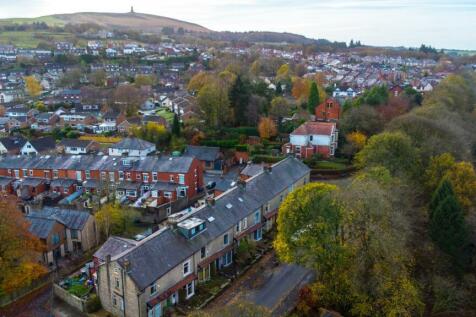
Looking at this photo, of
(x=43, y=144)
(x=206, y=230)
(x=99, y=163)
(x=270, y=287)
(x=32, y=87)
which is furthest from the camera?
(x=32, y=87)

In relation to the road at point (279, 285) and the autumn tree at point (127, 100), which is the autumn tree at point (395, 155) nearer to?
the road at point (279, 285)

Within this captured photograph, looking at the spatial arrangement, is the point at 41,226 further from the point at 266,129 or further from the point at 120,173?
the point at 266,129

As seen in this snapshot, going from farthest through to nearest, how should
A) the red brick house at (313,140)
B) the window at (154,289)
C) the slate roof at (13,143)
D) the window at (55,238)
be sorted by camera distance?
the slate roof at (13,143)
the red brick house at (313,140)
the window at (55,238)
the window at (154,289)

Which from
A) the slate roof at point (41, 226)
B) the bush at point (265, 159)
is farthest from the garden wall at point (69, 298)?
the bush at point (265, 159)

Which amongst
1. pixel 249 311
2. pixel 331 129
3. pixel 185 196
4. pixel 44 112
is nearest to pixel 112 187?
pixel 185 196

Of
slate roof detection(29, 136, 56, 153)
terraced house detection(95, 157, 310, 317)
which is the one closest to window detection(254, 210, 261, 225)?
terraced house detection(95, 157, 310, 317)

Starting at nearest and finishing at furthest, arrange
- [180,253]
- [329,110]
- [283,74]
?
[180,253], [329,110], [283,74]

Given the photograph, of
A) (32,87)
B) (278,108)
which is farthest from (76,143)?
(32,87)
